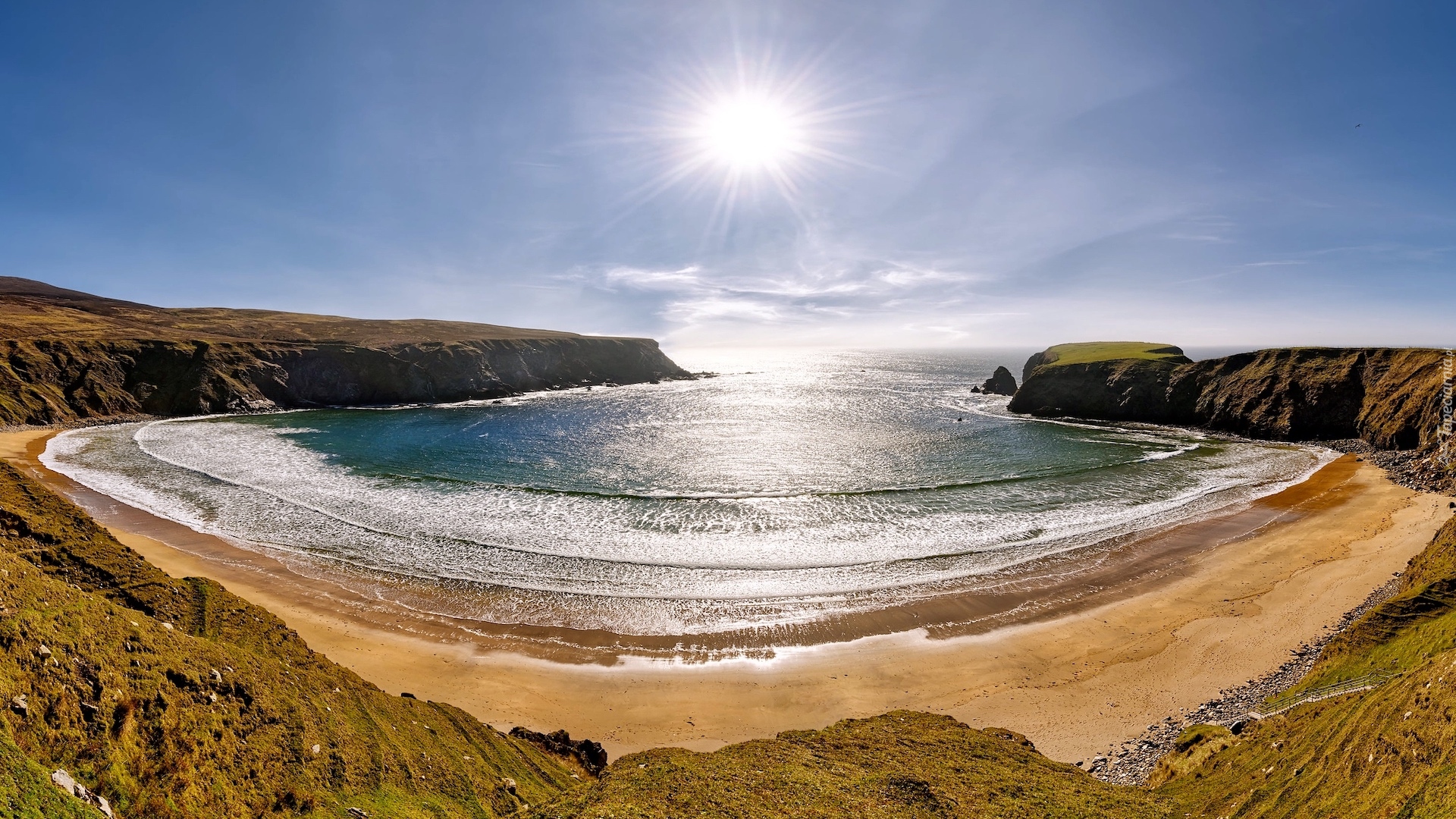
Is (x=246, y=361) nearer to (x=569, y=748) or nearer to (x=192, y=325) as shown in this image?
(x=192, y=325)

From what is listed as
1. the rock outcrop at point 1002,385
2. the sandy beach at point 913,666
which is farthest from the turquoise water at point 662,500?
the rock outcrop at point 1002,385

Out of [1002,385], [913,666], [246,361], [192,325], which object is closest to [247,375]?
[246,361]

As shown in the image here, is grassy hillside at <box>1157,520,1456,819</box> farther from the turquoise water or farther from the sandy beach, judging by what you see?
the turquoise water

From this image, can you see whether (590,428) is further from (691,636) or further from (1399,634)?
(1399,634)

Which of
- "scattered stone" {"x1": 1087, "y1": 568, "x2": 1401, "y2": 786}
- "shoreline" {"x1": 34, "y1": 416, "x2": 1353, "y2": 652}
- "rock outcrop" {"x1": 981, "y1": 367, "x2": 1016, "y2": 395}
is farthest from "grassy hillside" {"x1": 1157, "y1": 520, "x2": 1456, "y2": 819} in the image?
"rock outcrop" {"x1": 981, "y1": 367, "x2": 1016, "y2": 395}

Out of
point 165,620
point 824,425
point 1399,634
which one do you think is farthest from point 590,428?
point 1399,634
